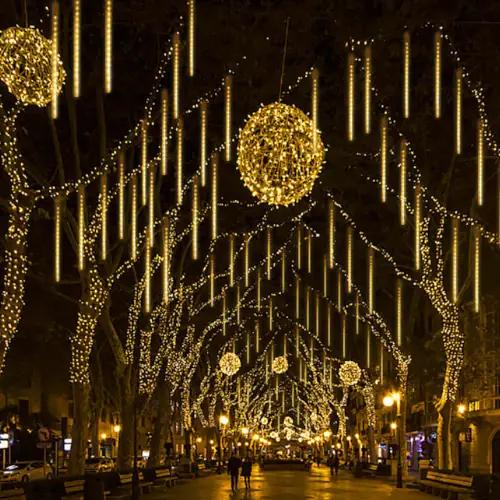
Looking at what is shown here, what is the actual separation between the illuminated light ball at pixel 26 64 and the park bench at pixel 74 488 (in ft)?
45.1

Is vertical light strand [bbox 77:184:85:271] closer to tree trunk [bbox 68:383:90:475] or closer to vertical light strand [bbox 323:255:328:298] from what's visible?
tree trunk [bbox 68:383:90:475]

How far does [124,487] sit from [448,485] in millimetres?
10318

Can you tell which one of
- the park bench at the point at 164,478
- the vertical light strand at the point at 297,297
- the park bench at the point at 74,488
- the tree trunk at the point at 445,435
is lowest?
the park bench at the point at 164,478

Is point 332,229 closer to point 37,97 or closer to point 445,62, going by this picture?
point 445,62

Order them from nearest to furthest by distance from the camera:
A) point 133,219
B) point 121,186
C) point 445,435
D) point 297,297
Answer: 1. point 121,186
2. point 133,219
3. point 445,435
4. point 297,297

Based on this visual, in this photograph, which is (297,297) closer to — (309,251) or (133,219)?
(309,251)

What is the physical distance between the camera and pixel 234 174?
3228 centimetres

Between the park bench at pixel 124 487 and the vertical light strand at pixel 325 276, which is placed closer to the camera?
the park bench at pixel 124 487

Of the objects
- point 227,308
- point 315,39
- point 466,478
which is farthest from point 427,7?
point 227,308

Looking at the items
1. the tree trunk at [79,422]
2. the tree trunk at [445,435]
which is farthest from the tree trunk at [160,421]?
the tree trunk at [79,422]

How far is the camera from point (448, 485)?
30.7 m

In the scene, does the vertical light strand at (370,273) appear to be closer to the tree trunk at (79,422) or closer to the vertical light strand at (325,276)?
the vertical light strand at (325,276)

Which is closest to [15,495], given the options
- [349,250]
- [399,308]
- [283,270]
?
[349,250]

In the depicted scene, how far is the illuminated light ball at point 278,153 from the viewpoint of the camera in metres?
16.1
